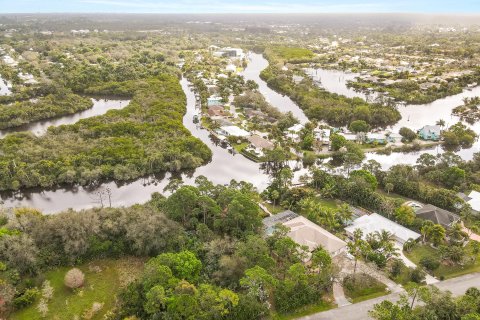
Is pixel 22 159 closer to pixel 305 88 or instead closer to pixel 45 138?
pixel 45 138

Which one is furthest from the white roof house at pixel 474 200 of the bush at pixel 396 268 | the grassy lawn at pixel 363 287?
the grassy lawn at pixel 363 287

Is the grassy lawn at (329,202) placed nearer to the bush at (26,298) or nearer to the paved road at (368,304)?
the paved road at (368,304)

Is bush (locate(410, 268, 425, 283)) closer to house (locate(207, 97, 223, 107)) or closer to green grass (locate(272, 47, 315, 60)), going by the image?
house (locate(207, 97, 223, 107))

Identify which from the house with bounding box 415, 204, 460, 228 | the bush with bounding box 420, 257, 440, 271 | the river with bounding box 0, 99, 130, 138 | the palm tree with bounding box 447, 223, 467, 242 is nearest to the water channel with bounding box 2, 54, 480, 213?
the house with bounding box 415, 204, 460, 228

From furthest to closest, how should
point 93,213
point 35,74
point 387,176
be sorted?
point 35,74, point 387,176, point 93,213

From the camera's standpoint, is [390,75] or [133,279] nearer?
[133,279]

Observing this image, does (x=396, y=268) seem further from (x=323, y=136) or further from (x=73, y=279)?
(x=323, y=136)

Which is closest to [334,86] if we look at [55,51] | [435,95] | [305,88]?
[305,88]
